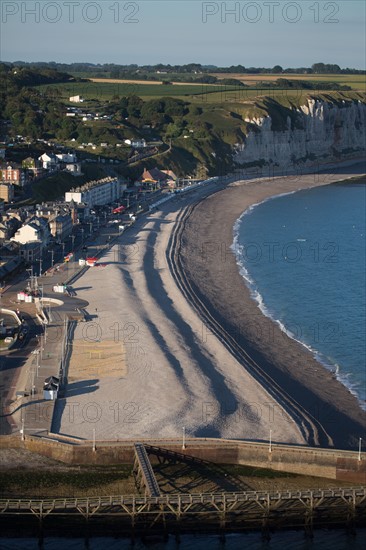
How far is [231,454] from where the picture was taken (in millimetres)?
26922

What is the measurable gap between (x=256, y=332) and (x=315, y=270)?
14187mm

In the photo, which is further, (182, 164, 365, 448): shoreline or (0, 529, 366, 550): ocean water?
(182, 164, 365, 448): shoreline

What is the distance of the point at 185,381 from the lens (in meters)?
32.5

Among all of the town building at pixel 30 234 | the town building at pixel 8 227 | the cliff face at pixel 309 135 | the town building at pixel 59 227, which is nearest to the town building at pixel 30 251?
the town building at pixel 30 234

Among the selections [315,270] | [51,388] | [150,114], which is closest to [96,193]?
[315,270]

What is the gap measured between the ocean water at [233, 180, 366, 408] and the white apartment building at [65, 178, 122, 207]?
8.91 m

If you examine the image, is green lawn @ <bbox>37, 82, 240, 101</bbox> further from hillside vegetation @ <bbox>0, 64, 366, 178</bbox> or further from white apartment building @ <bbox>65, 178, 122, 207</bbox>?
white apartment building @ <bbox>65, 178, 122, 207</bbox>

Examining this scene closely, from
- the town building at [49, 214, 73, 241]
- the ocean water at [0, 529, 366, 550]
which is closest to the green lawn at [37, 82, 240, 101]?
the town building at [49, 214, 73, 241]

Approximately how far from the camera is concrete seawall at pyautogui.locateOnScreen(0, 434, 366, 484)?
26.4m

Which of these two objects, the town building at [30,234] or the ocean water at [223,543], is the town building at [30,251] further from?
the ocean water at [223,543]

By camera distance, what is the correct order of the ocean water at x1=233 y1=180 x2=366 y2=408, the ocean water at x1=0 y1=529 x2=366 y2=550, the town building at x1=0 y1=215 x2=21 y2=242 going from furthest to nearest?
the town building at x1=0 y1=215 x2=21 y2=242 < the ocean water at x1=233 y1=180 x2=366 y2=408 < the ocean water at x1=0 y1=529 x2=366 y2=550

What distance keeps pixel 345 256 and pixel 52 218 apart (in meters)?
16.4

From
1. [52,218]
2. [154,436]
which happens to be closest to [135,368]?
[154,436]

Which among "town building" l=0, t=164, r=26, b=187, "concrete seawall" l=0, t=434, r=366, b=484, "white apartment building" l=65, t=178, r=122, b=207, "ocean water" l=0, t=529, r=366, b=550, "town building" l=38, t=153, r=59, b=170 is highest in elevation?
"town building" l=38, t=153, r=59, b=170
